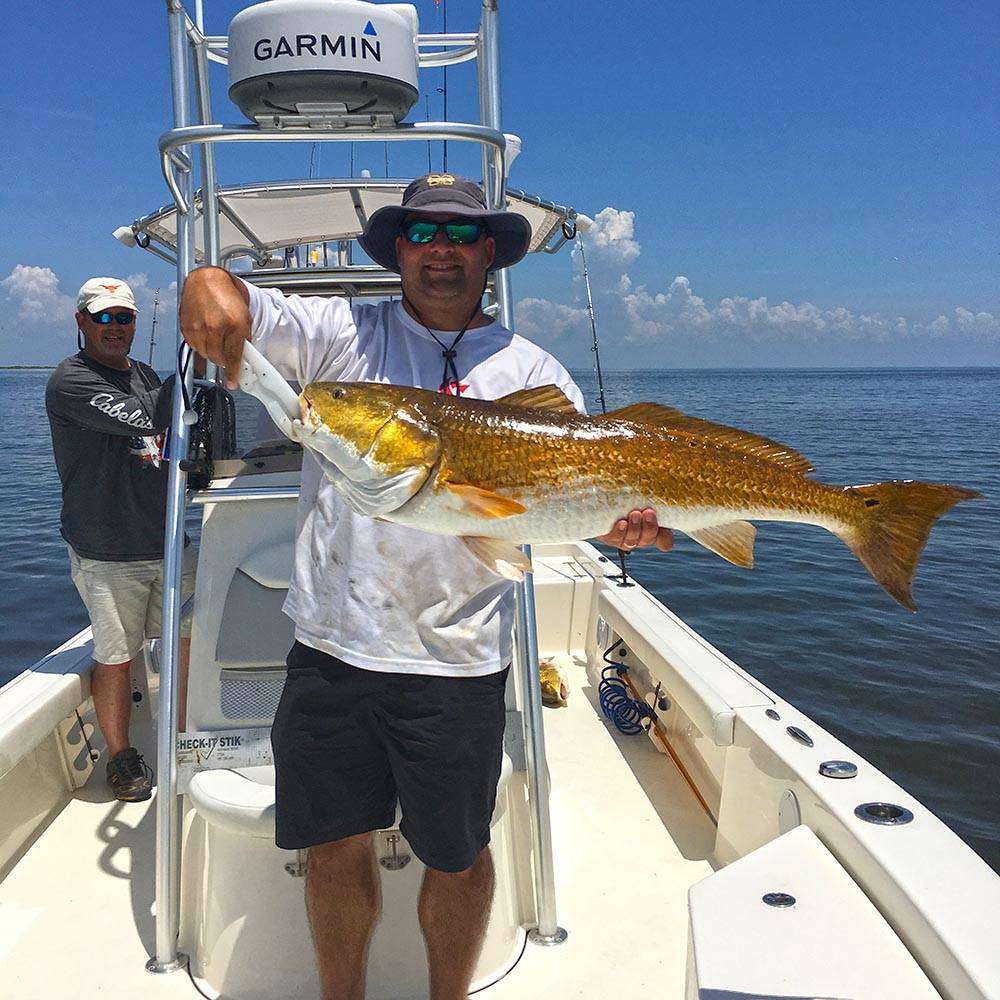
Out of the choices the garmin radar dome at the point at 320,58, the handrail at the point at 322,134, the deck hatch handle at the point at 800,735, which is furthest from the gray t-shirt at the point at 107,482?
the deck hatch handle at the point at 800,735

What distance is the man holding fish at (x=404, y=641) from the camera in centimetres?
240

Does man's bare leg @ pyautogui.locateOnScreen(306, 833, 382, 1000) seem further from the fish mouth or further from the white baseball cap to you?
the white baseball cap

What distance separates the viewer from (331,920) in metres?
2.60

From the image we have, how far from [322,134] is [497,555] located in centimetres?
163

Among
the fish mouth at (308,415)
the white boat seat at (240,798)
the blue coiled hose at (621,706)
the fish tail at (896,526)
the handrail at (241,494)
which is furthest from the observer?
the blue coiled hose at (621,706)

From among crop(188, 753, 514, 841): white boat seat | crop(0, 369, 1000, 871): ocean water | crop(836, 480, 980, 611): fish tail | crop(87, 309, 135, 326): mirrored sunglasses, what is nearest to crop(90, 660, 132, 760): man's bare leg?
crop(0, 369, 1000, 871): ocean water

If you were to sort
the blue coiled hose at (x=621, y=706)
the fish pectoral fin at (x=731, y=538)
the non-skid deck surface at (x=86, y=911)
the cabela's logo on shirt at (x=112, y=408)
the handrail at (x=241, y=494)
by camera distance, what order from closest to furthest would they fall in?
1. the fish pectoral fin at (x=731, y=538)
2. the non-skid deck surface at (x=86, y=911)
3. the handrail at (x=241, y=494)
4. the cabela's logo on shirt at (x=112, y=408)
5. the blue coiled hose at (x=621, y=706)

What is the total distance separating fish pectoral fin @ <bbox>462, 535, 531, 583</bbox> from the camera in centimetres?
222

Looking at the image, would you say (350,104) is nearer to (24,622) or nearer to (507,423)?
(507,423)

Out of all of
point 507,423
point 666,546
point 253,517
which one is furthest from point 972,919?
point 253,517

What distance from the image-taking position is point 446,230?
2447 mm

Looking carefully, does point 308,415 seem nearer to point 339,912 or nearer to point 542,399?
point 542,399

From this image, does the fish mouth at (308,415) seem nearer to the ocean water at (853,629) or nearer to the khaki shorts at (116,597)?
the ocean water at (853,629)

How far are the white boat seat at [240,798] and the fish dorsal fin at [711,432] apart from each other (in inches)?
48.3
